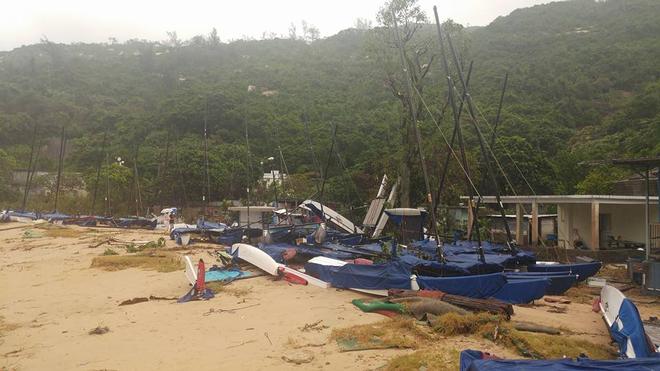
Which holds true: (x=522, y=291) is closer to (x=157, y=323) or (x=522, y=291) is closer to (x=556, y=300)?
(x=556, y=300)

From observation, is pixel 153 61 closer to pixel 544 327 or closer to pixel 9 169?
pixel 9 169

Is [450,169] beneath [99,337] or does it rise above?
above

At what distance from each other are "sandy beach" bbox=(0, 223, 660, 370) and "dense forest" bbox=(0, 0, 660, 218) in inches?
361

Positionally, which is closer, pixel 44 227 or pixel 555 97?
pixel 44 227

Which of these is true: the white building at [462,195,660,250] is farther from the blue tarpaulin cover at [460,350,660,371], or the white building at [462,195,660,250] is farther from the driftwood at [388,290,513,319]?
the blue tarpaulin cover at [460,350,660,371]

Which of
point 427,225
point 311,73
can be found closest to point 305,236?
point 427,225

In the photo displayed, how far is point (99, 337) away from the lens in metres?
10.4

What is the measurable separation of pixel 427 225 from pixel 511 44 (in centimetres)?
5712

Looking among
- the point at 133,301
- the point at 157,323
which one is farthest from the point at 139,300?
the point at 157,323

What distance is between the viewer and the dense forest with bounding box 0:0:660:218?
33500mm

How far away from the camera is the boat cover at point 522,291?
1286cm

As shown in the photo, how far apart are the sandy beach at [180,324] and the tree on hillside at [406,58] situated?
11.7m

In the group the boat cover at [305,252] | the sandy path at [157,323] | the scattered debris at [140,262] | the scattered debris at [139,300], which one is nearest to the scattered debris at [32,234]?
the scattered debris at [140,262]

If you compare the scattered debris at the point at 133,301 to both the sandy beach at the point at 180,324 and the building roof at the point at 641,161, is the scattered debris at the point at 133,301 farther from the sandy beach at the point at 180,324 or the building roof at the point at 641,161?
the building roof at the point at 641,161
